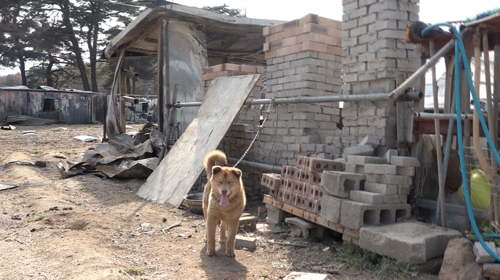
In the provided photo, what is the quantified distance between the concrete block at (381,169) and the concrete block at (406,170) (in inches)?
2.6

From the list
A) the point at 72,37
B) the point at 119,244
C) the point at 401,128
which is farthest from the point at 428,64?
the point at 72,37

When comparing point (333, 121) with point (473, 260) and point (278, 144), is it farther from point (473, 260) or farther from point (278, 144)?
point (473, 260)

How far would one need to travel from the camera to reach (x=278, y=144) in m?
6.45

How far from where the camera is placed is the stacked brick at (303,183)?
4645mm

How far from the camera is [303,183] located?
4.87 metres

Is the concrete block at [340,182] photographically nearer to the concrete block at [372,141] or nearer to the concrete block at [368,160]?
the concrete block at [368,160]

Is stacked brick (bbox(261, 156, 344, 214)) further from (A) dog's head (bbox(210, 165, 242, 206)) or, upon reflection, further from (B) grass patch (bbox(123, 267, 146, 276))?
(B) grass patch (bbox(123, 267, 146, 276))

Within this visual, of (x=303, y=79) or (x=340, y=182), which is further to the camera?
(x=303, y=79)

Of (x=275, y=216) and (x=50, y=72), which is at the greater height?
(x=50, y=72)

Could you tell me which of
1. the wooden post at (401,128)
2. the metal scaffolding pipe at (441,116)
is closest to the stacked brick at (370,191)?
the wooden post at (401,128)

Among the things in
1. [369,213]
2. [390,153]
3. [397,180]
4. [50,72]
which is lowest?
[369,213]

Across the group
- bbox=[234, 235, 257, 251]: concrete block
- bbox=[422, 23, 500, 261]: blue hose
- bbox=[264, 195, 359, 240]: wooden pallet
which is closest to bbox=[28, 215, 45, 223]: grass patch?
bbox=[234, 235, 257, 251]: concrete block

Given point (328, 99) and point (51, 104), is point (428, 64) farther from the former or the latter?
point (51, 104)

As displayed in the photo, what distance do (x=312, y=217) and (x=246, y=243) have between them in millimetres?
759
